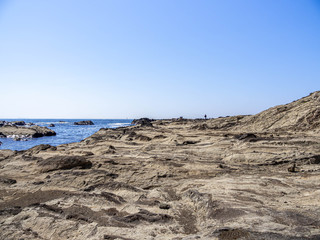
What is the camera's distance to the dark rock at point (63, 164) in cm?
1059

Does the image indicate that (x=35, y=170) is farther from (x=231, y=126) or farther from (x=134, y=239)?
(x=231, y=126)

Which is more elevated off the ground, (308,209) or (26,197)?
(308,209)

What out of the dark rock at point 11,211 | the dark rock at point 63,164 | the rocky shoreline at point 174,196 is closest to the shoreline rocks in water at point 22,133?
the rocky shoreline at point 174,196

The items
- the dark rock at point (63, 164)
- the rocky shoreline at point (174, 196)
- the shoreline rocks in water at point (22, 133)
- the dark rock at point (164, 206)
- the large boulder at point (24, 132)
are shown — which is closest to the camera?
the rocky shoreline at point (174, 196)

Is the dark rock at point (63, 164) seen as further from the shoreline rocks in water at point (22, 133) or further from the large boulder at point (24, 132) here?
the large boulder at point (24, 132)

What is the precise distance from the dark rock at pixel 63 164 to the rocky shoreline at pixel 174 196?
5 centimetres

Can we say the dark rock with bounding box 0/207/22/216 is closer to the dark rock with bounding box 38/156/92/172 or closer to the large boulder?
the dark rock with bounding box 38/156/92/172

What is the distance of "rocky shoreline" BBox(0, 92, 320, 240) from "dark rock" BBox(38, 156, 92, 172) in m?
0.05

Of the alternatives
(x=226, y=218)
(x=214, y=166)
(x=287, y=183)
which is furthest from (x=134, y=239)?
(x=214, y=166)

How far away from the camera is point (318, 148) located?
36.2 feet

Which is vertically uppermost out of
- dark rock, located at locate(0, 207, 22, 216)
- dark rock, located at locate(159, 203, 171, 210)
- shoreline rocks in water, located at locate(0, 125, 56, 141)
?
dark rock, located at locate(159, 203, 171, 210)

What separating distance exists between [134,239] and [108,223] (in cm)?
107

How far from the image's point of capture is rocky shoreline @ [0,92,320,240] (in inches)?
185

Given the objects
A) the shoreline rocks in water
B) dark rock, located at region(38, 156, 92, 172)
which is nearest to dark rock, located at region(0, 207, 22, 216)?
dark rock, located at region(38, 156, 92, 172)
